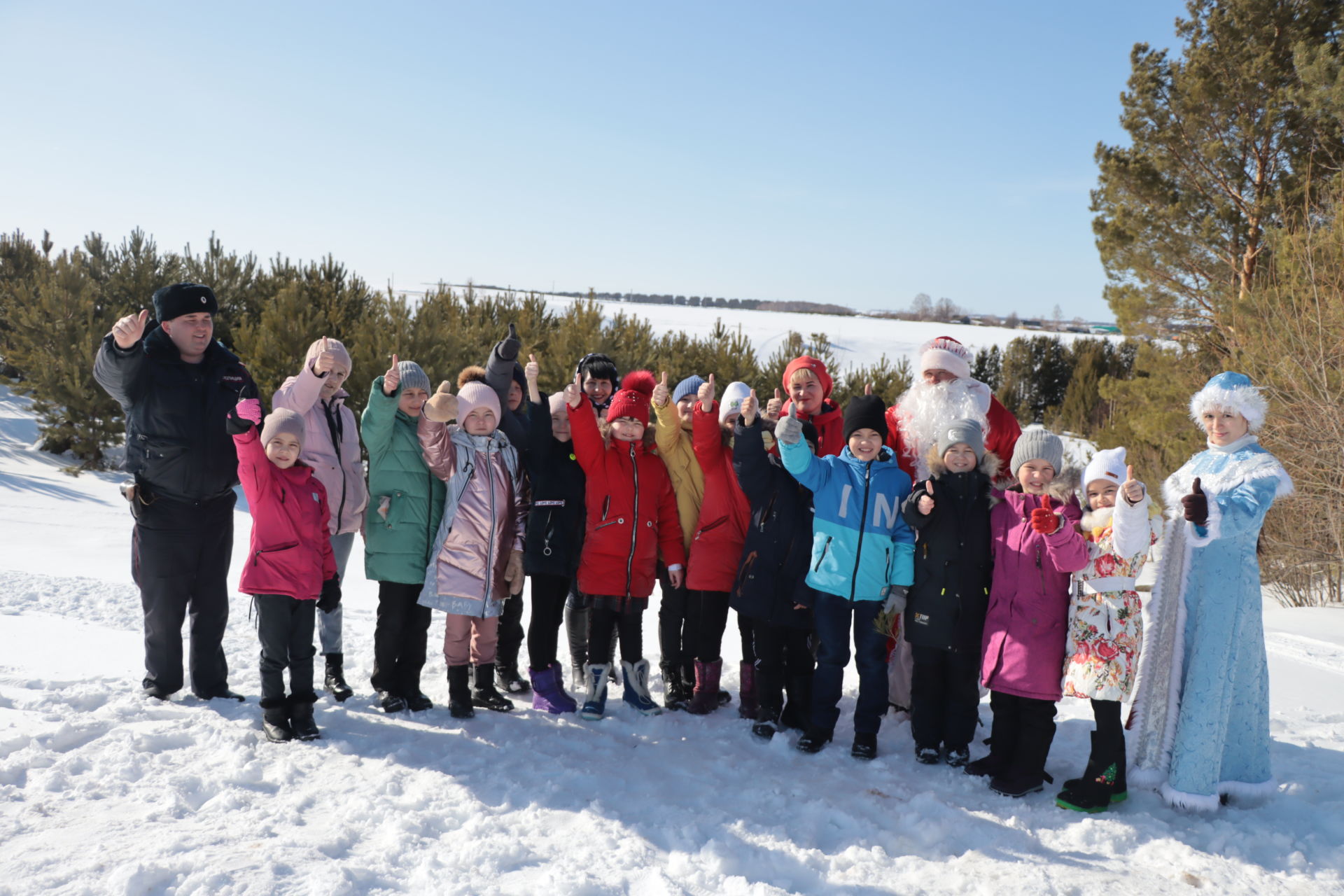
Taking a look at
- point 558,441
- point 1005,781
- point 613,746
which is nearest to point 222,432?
point 558,441

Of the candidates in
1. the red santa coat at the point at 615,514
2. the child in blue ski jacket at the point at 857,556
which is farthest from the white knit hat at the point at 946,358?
the red santa coat at the point at 615,514

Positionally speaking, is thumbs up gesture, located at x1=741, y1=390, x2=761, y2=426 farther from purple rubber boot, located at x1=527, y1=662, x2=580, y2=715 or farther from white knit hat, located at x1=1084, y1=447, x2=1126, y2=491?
purple rubber boot, located at x1=527, y1=662, x2=580, y2=715

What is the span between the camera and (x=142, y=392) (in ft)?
13.3

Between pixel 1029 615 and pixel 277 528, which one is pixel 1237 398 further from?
pixel 277 528

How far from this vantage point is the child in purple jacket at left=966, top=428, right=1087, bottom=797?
12.1ft

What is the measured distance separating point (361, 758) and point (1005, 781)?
289 cm

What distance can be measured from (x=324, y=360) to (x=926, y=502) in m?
3.06

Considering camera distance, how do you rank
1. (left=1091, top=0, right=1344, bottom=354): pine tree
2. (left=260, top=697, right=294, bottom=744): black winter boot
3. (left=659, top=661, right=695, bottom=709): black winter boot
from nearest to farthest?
1. (left=260, top=697, right=294, bottom=744): black winter boot
2. (left=659, top=661, right=695, bottom=709): black winter boot
3. (left=1091, top=0, right=1344, bottom=354): pine tree

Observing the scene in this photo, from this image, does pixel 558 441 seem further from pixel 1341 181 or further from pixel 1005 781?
pixel 1341 181

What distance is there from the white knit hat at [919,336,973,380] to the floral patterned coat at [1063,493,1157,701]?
1265 mm

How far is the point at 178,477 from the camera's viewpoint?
4.12m

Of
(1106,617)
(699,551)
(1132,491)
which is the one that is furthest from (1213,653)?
(699,551)

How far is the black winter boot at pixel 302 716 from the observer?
385 centimetres

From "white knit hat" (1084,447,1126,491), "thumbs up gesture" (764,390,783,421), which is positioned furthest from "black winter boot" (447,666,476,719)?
"white knit hat" (1084,447,1126,491)
